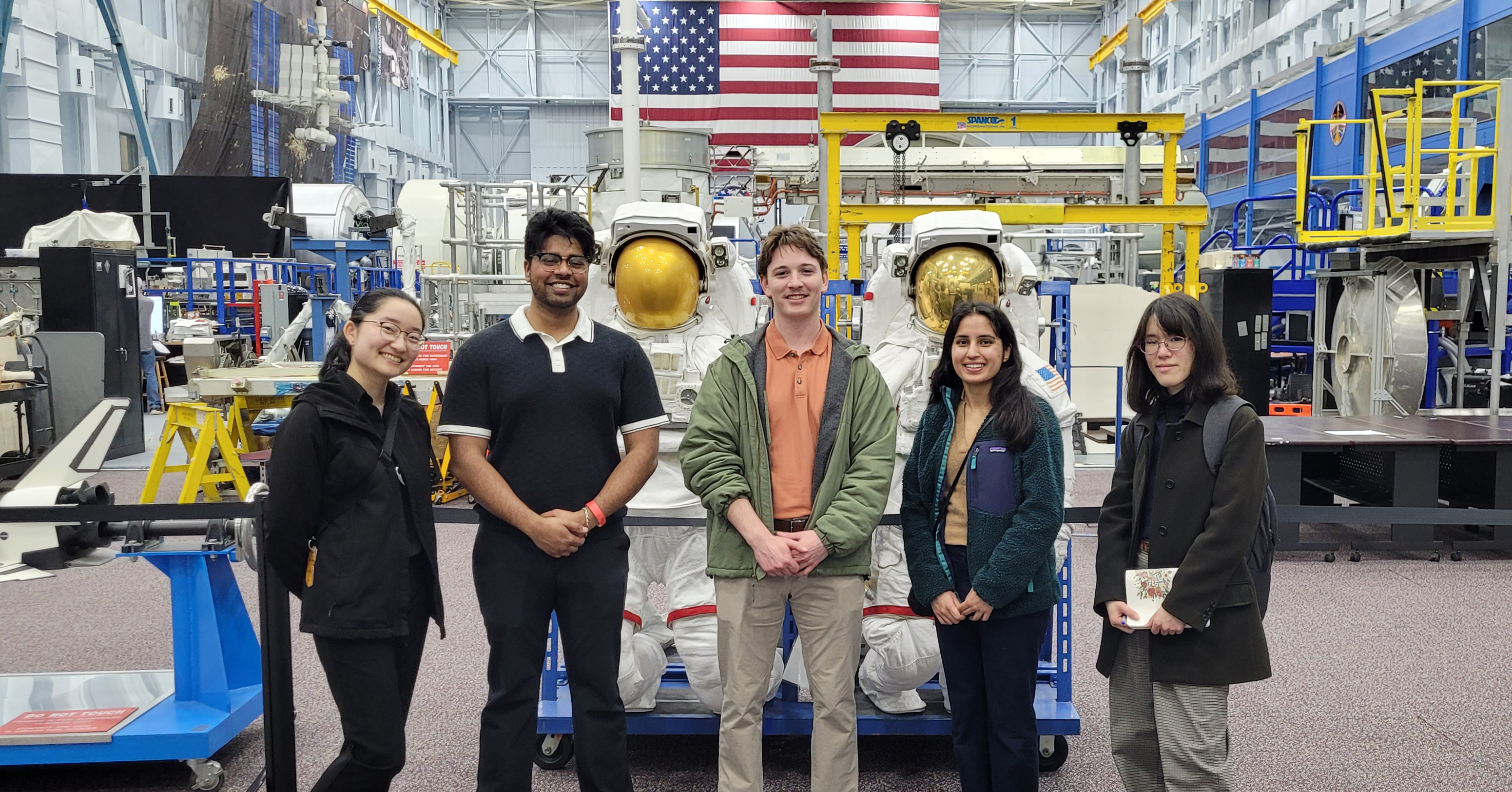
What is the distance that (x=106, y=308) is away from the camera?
387 inches

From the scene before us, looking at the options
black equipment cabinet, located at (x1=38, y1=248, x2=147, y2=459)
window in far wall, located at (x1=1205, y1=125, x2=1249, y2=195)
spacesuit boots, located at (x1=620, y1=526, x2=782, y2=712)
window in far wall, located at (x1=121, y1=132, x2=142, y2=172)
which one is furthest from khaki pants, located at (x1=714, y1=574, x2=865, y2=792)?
window in far wall, located at (x1=1205, y1=125, x2=1249, y2=195)

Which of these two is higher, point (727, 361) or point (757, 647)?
point (727, 361)

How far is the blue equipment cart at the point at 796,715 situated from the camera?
3619 mm

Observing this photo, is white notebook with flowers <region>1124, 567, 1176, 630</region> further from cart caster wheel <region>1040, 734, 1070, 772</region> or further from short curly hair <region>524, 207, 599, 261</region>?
short curly hair <region>524, 207, 599, 261</region>

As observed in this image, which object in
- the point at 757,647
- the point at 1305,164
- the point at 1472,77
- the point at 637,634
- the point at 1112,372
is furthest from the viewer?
the point at 1472,77

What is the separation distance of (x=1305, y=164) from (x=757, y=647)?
8.81 meters

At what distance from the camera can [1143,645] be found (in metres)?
2.66

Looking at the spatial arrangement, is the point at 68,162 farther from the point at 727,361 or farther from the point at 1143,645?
the point at 1143,645

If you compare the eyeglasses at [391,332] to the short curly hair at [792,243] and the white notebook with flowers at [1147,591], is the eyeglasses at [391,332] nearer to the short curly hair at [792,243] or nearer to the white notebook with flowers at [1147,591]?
the short curly hair at [792,243]

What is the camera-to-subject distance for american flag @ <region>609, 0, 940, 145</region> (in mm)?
19109

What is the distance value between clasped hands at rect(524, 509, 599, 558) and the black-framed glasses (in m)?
0.62

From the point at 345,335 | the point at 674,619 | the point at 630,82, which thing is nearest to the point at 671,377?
the point at 674,619

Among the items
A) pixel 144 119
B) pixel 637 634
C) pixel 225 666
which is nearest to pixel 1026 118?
pixel 637 634

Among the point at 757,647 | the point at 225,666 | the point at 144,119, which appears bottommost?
the point at 225,666
